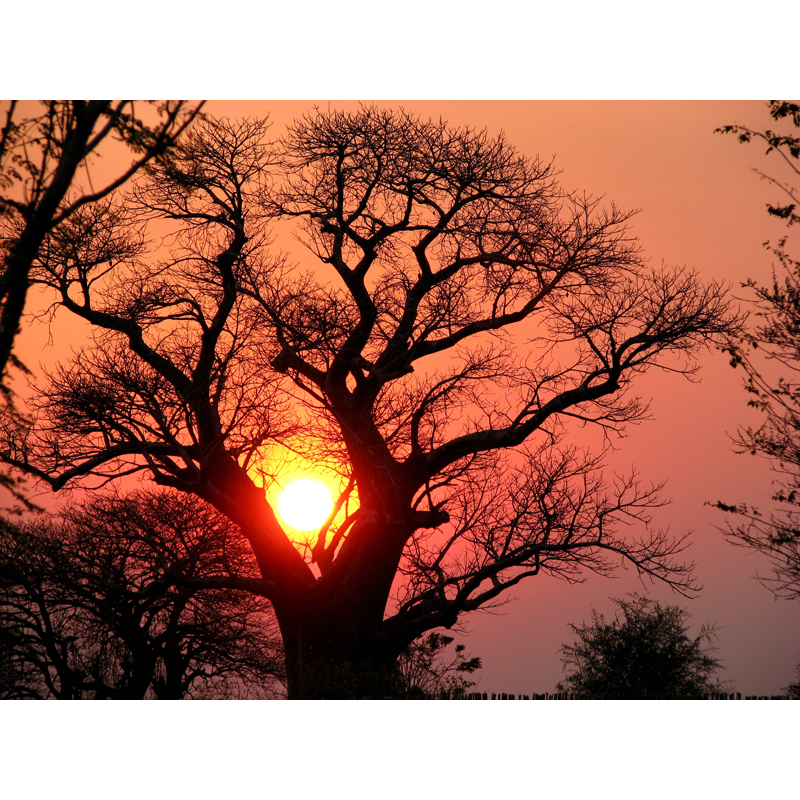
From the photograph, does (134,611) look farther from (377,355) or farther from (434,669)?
(377,355)

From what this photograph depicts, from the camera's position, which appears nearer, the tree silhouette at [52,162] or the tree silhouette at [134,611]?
the tree silhouette at [52,162]

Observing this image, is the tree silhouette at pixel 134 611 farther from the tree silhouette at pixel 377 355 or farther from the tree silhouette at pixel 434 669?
the tree silhouette at pixel 434 669

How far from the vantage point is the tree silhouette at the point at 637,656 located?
869 cm

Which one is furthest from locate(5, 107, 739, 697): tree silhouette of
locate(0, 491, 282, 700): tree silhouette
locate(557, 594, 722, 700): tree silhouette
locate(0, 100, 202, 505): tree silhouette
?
locate(0, 100, 202, 505): tree silhouette

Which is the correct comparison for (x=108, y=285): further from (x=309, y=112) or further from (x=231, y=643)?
(x=231, y=643)

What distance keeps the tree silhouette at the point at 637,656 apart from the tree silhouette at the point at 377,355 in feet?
6.60

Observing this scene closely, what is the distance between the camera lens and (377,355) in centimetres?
767

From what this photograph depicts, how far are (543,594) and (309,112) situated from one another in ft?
17.2

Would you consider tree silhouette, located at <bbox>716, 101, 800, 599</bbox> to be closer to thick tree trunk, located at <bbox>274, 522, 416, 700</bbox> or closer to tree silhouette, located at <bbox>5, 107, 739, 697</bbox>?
tree silhouette, located at <bbox>5, 107, 739, 697</bbox>

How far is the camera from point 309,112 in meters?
7.34

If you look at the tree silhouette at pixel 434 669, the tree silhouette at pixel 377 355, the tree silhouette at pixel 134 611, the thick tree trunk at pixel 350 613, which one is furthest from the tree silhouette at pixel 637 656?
the tree silhouette at pixel 134 611

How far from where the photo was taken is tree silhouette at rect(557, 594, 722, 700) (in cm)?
869

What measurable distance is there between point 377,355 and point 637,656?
496 cm

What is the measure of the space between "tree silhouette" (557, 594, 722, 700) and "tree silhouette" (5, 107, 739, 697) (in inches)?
79.2
